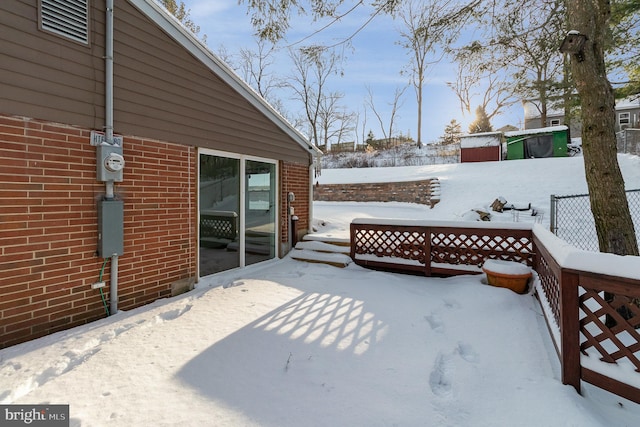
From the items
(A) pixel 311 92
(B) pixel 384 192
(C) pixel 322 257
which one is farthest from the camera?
(A) pixel 311 92

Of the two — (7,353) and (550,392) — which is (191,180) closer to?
(7,353)

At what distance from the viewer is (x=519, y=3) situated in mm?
4965

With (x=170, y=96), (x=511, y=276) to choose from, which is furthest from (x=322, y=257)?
(x=170, y=96)

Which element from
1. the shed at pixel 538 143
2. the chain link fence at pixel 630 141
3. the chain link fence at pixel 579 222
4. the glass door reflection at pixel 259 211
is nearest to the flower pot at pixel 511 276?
the glass door reflection at pixel 259 211

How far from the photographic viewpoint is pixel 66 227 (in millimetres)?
3178

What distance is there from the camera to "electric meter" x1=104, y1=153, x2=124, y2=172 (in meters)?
3.41

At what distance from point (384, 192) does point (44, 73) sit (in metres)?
12.7

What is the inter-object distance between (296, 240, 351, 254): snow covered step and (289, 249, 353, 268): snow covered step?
0.14m

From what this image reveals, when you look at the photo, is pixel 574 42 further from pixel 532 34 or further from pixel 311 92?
pixel 311 92

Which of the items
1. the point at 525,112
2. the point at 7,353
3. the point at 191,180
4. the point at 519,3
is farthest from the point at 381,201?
the point at 525,112

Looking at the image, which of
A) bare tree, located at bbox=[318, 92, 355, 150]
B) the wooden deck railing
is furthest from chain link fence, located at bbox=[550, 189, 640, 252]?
bare tree, located at bbox=[318, 92, 355, 150]

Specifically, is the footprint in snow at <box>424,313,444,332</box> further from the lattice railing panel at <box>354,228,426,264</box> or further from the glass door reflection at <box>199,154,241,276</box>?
the glass door reflection at <box>199,154,241,276</box>

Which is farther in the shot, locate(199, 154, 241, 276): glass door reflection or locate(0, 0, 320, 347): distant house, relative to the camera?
locate(199, 154, 241, 276): glass door reflection

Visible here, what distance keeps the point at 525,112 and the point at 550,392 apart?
105 ft
